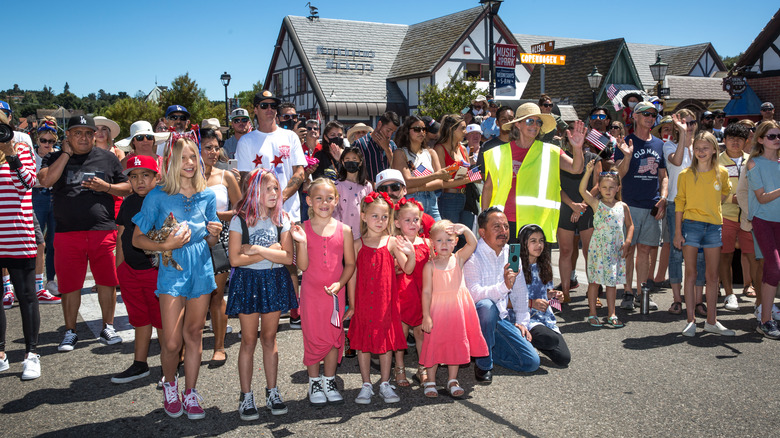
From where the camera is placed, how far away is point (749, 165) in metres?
6.36

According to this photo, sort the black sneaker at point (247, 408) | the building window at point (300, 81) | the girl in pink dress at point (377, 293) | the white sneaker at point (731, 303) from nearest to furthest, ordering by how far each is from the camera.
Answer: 1. the black sneaker at point (247, 408)
2. the girl in pink dress at point (377, 293)
3. the white sneaker at point (731, 303)
4. the building window at point (300, 81)

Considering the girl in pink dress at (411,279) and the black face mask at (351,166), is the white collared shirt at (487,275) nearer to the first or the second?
the girl in pink dress at (411,279)

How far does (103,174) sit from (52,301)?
9.82ft

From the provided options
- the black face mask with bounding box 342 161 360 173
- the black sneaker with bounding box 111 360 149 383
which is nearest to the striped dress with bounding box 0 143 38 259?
the black sneaker with bounding box 111 360 149 383

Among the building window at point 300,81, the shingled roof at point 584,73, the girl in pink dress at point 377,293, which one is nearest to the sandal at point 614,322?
the girl in pink dress at point 377,293

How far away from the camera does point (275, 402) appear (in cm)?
426

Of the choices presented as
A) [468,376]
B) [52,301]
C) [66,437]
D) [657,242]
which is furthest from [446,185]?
[52,301]

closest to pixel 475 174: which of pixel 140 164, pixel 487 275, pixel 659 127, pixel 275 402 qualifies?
pixel 487 275

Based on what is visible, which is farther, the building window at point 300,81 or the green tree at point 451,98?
the building window at point 300,81

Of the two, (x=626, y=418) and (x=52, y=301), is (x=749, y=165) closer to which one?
(x=626, y=418)

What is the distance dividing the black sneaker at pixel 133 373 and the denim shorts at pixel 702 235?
5463 millimetres

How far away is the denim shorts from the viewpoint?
249 inches

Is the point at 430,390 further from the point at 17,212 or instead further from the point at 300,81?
the point at 300,81

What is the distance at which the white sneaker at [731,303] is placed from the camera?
7.25 meters
